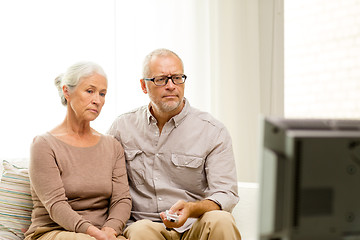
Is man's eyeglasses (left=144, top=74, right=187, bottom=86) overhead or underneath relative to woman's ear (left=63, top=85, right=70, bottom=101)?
overhead

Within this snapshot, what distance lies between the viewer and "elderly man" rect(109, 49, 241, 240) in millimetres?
2275

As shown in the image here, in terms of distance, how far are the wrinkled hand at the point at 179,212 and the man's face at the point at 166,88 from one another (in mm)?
538

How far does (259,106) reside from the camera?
3641mm

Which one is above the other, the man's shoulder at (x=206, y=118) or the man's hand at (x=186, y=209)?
the man's shoulder at (x=206, y=118)

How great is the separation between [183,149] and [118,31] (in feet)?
3.48

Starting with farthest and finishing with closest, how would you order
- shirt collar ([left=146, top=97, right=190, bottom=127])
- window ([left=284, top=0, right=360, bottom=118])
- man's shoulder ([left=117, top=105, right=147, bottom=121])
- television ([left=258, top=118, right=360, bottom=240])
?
1. window ([left=284, top=0, right=360, bottom=118])
2. man's shoulder ([left=117, top=105, right=147, bottom=121])
3. shirt collar ([left=146, top=97, right=190, bottom=127])
4. television ([left=258, top=118, right=360, bottom=240])

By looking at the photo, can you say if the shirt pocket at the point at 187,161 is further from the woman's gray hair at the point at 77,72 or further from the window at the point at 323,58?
the window at the point at 323,58

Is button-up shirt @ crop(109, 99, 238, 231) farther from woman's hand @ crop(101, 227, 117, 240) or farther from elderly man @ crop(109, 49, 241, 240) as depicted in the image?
woman's hand @ crop(101, 227, 117, 240)

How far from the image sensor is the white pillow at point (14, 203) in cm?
216

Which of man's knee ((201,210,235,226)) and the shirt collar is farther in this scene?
the shirt collar

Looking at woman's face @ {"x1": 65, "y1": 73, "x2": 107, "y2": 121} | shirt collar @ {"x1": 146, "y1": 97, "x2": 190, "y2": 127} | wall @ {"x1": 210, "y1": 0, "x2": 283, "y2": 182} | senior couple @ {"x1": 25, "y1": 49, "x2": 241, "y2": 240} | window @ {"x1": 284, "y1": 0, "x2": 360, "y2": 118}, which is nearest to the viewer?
senior couple @ {"x1": 25, "y1": 49, "x2": 241, "y2": 240}

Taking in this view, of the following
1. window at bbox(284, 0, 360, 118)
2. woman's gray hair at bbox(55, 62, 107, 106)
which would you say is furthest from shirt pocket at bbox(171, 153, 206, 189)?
window at bbox(284, 0, 360, 118)

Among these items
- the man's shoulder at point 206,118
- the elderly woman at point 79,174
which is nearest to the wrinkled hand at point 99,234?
the elderly woman at point 79,174

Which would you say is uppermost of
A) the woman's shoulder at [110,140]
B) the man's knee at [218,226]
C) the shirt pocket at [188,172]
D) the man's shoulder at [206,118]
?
the man's shoulder at [206,118]
